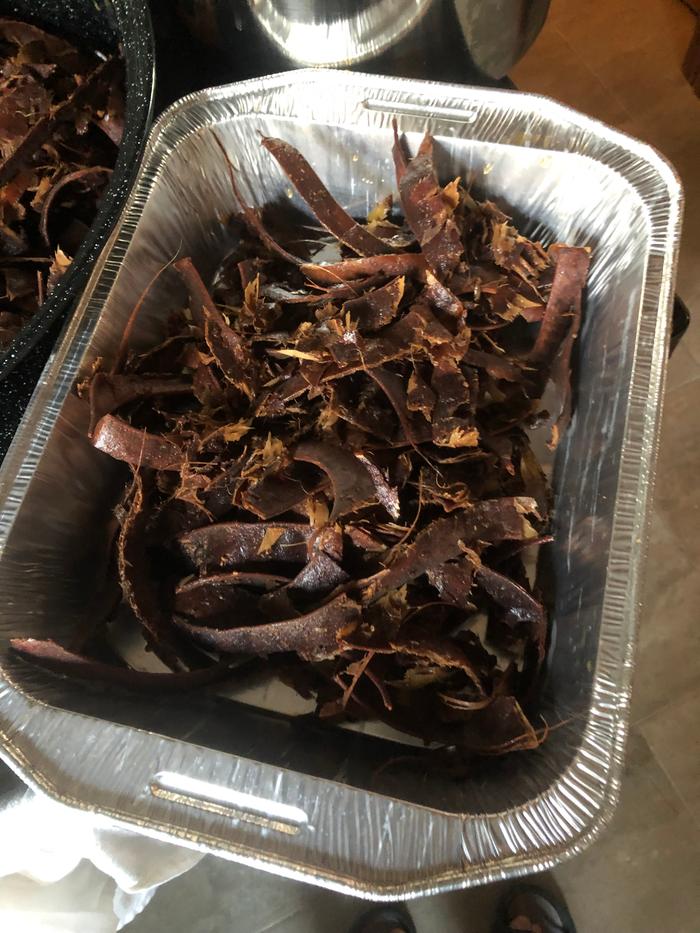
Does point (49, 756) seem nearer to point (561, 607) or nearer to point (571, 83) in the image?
point (561, 607)

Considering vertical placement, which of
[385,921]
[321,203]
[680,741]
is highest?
[321,203]

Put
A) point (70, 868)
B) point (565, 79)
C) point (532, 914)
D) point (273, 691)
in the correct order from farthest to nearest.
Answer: point (565, 79), point (532, 914), point (70, 868), point (273, 691)

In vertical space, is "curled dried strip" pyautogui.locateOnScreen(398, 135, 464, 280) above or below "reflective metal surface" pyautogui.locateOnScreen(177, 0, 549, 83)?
below

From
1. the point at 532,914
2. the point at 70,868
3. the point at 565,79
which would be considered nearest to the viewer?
the point at 70,868

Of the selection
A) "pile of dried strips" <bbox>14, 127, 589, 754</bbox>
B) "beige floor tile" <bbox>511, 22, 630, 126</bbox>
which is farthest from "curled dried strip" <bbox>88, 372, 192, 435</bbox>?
"beige floor tile" <bbox>511, 22, 630, 126</bbox>

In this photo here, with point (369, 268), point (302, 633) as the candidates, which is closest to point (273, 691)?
point (302, 633)

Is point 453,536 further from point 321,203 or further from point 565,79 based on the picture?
point 565,79

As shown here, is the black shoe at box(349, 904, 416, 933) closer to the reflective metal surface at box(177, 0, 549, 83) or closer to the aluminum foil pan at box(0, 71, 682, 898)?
the aluminum foil pan at box(0, 71, 682, 898)
